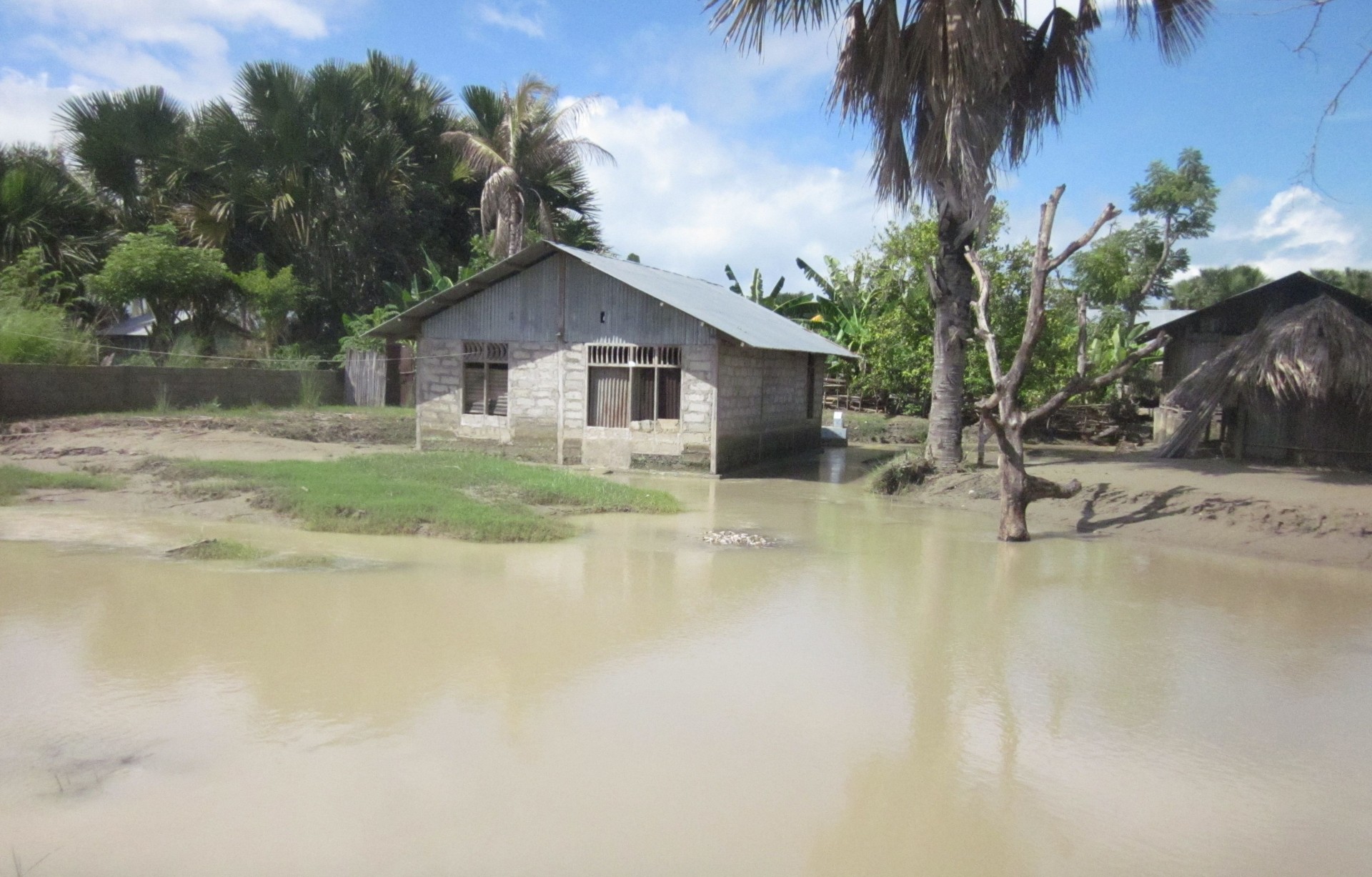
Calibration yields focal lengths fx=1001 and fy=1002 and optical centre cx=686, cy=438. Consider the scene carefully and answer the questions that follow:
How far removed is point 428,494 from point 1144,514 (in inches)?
360

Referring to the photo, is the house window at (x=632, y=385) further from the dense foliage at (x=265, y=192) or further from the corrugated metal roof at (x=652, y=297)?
the dense foliage at (x=265, y=192)

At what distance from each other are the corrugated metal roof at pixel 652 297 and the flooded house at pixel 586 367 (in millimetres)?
55

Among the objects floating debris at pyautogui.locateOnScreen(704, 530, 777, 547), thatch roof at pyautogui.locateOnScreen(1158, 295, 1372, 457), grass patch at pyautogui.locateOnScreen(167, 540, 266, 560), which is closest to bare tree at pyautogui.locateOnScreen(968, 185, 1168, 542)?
floating debris at pyautogui.locateOnScreen(704, 530, 777, 547)

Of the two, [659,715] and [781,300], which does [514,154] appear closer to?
[781,300]

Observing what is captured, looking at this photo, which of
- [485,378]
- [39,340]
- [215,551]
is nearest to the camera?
[215,551]

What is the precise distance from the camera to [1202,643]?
8047 millimetres

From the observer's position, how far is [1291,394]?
14961 mm

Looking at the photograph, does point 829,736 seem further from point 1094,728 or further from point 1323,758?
point 1323,758

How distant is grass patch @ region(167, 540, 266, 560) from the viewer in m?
9.34

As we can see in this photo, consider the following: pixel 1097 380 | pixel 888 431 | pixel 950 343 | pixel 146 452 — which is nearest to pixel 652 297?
pixel 950 343

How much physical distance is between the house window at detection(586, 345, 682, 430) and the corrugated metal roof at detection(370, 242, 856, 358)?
1.09 metres

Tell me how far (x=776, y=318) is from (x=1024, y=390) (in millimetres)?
6151

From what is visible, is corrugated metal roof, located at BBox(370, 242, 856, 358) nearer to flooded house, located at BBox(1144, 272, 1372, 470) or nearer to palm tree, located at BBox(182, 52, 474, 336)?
flooded house, located at BBox(1144, 272, 1372, 470)

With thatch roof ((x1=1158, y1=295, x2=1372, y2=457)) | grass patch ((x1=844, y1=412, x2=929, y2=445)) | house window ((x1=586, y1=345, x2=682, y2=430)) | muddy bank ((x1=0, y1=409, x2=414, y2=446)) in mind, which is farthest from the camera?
grass patch ((x1=844, y1=412, x2=929, y2=445))
